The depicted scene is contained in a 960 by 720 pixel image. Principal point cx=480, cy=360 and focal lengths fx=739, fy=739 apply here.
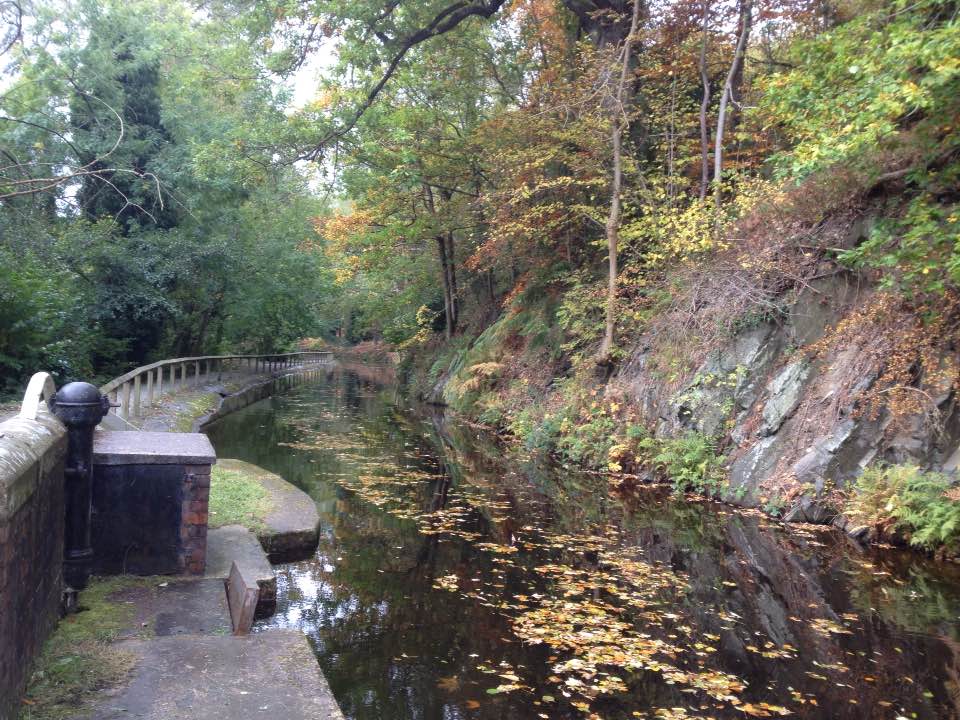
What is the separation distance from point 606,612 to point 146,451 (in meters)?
3.94

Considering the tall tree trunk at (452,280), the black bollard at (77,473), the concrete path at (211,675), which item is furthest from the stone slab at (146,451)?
the tall tree trunk at (452,280)

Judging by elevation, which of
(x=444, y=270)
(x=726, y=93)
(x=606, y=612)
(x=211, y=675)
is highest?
(x=726, y=93)

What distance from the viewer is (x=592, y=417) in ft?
47.3

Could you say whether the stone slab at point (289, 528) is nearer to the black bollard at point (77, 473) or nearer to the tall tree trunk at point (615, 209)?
the black bollard at point (77, 473)

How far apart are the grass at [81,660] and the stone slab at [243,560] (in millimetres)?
919

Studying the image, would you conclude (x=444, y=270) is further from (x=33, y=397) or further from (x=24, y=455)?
(x=24, y=455)

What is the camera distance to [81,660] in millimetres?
4113

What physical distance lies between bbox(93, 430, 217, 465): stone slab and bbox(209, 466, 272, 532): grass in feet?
4.76

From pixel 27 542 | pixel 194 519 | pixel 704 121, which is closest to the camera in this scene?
pixel 27 542

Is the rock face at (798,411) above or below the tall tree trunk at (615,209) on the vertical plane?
below

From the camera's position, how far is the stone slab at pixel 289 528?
25.0ft

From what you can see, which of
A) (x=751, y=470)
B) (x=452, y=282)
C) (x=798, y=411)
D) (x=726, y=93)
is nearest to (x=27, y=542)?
(x=751, y=470)

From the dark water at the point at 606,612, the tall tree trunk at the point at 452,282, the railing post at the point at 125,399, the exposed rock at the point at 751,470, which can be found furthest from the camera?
the tall tree trunk at the point at 452,282

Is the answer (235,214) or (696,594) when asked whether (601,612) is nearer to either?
(696,594)
